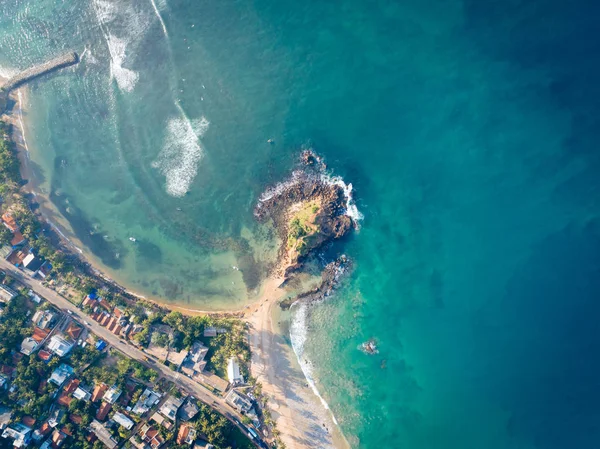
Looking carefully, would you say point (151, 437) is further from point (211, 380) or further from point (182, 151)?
point (182, 151)

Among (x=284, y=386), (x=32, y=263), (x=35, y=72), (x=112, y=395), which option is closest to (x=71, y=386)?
(x=112, y=395)

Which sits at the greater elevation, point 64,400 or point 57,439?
point 64,400

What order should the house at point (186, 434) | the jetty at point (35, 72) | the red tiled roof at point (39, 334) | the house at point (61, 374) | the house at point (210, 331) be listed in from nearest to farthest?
the house at point (186, 434)
the house at point (61, 374)
the red tiled roof at point (39, 334)
the house at point (210, 331)
the jetty at point (35, 72)

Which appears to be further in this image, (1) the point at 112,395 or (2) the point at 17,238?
(2) the point at 17,238

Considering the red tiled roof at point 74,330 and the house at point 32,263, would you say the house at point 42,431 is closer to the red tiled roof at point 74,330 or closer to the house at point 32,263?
the red tiled roof at point 74,330

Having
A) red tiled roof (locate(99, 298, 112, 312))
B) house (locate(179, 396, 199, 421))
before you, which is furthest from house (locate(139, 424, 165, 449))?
red tiled roof (locate(99, 298, 112, 312))

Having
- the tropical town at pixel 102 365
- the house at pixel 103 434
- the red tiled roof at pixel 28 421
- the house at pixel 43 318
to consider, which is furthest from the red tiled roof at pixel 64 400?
the house at pixel 43 318

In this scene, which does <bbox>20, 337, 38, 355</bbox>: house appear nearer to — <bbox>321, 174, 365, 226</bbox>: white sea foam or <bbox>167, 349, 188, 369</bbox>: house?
<bbox>167, 349, 188, 369</bbox>: house
